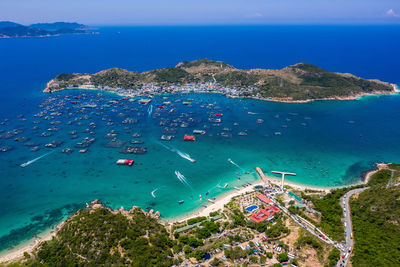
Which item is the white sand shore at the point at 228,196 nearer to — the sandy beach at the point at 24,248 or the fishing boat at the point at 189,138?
the sandy beach at the point at 24,248

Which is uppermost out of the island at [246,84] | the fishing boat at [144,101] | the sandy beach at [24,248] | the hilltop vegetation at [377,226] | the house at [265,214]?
the island at [246,84]

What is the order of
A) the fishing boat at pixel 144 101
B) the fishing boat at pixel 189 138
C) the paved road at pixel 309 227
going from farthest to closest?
the fishing boat at pixel 144 101, the fishing boat at pixel 189 138, the paved road at pixel 309 227

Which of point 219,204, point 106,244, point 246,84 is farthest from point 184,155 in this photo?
point 246,84

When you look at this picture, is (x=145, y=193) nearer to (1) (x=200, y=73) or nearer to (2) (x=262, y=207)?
(2) (x=262, y=207)

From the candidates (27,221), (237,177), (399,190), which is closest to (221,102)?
(237,177)

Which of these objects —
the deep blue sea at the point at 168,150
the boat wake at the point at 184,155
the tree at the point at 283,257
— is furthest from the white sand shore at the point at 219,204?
the boat wake at the point at 184,155

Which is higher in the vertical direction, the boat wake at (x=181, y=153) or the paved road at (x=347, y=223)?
the boat wake at (x=181, y=153)

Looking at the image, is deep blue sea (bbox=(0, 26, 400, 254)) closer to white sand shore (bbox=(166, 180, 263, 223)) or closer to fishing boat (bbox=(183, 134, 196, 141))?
fishing boat (bbox=(183, 134, 196, 141))
